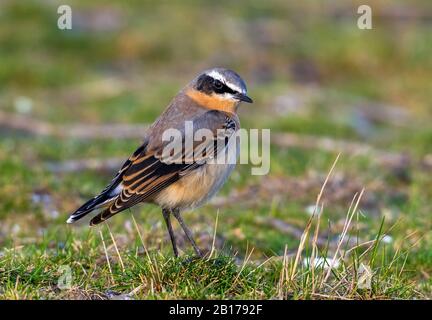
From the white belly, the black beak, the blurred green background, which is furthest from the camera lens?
the blurred green background

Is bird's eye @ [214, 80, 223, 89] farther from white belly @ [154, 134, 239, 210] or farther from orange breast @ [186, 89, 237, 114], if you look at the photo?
white belly @ [154, 134, 239, 210]

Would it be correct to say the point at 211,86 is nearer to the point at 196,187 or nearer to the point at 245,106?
the point at 196,187

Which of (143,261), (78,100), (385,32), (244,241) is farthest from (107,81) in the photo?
(143,261)

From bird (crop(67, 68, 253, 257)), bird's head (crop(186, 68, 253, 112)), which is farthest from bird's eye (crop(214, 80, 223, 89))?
bird (crop(67, 68, 253, 257))

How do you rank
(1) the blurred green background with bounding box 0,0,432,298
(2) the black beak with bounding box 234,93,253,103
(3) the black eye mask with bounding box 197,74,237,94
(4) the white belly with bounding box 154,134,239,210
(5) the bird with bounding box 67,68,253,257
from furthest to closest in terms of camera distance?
(1) the blurred green background with bounding box 0,0,432,298 < (3) the black eye mask with bounding box 197,74,237,94 < (2) the black beak with bounding box 234,93,253,103 < (4) the white belly with bounding box 154,134,239,210 < (5) the bird with bounding box 67,68,253,257

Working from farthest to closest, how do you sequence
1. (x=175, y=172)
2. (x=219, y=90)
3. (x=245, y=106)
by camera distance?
(x=245, y=106) → (x=219, y=90) → (x=175, y=172)

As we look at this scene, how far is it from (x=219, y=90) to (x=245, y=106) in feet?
23.9

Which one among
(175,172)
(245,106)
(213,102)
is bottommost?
(245,106)

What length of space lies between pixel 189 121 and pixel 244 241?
1.51 m

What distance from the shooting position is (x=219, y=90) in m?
8.32

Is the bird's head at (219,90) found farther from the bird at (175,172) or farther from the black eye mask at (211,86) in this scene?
the bird at (175,172)

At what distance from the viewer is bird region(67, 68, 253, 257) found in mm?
7445

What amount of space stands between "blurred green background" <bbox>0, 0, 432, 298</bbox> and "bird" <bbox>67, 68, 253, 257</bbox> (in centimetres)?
62

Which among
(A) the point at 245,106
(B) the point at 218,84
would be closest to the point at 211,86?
(B) the point at 218,84
